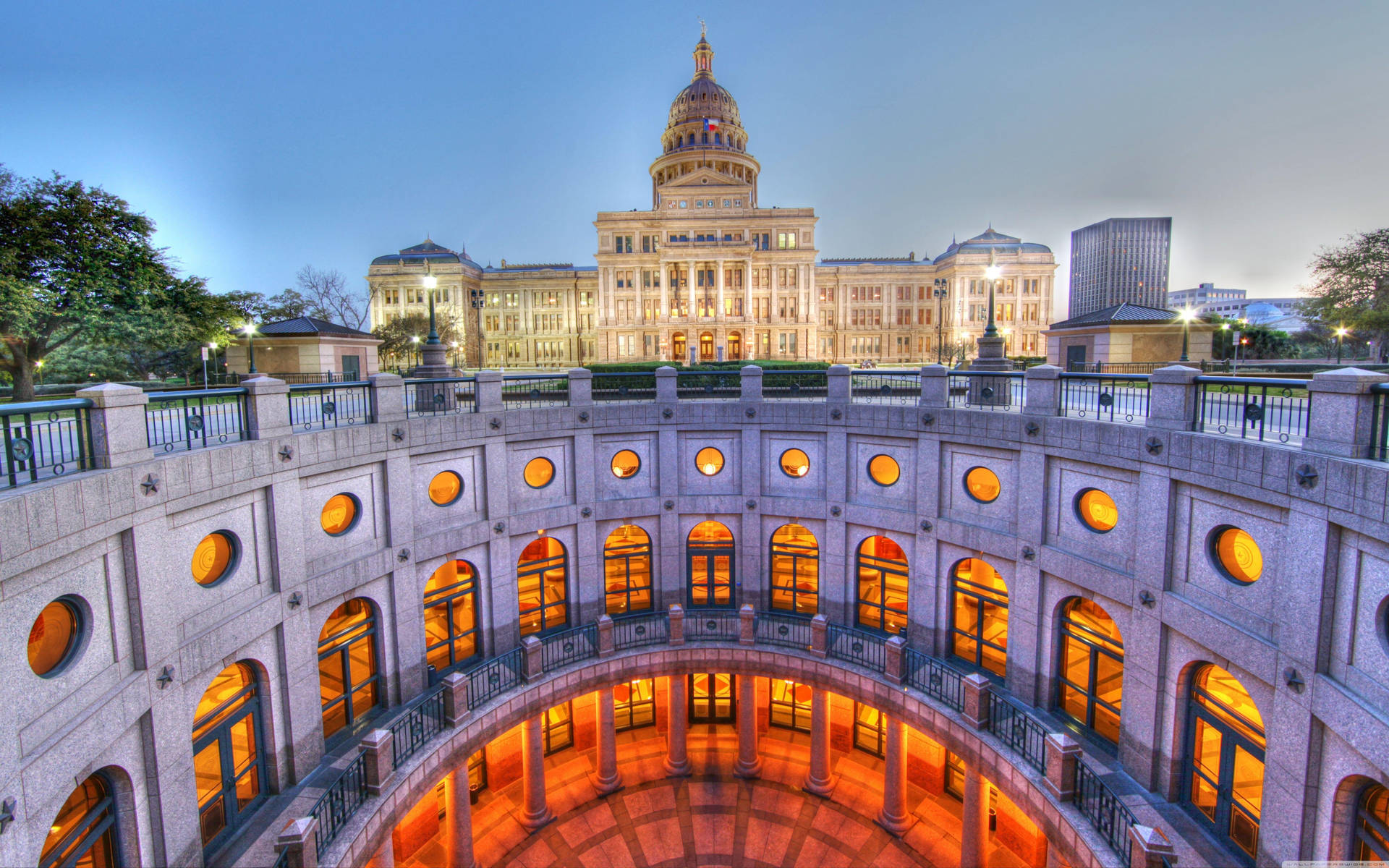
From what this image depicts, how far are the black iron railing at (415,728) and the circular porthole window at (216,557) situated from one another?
431 cm

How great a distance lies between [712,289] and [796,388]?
57226 millimetres

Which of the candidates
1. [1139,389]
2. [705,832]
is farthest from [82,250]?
[1139,389]

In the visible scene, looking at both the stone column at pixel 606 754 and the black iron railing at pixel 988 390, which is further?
the stone column at pixel 606 754

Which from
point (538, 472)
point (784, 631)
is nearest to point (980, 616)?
point (784, 631)

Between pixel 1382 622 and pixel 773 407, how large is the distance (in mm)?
11955

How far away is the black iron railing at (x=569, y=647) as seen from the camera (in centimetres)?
1530

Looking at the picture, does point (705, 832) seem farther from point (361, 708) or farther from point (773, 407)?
point (773, 407)

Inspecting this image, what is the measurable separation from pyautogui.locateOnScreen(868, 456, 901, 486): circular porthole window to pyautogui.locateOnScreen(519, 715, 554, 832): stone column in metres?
11.5

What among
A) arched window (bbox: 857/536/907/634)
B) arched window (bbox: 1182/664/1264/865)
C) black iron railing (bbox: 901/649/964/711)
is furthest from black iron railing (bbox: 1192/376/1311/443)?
arched window (bbox: 857/536/907/634)

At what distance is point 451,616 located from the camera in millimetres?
15008

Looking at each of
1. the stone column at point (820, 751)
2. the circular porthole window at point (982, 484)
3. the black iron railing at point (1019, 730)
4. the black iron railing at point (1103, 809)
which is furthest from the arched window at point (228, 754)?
the circular porthole window at point (982, 484)

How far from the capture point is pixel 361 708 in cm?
1331

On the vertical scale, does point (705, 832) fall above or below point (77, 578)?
below

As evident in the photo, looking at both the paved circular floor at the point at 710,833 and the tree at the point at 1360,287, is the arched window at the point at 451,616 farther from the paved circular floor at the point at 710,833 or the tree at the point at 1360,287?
the tree at the point at 1360,287
